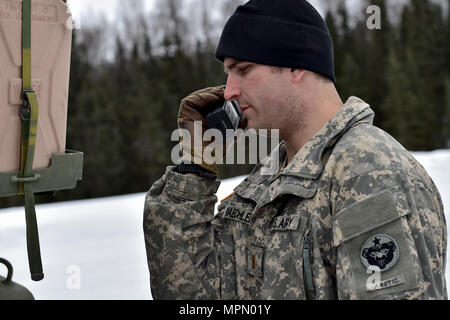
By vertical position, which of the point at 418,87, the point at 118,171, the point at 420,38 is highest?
the point at 420,38

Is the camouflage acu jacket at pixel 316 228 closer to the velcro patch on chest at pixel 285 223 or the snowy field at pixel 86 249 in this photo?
the velcro patch on chest at pixel 285 223

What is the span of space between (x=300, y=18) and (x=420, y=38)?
46.1 meters

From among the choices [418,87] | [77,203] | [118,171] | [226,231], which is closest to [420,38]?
[418,87]

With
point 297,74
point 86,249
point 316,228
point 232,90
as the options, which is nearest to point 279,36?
point 297,74

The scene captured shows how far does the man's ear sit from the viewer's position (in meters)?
2.30

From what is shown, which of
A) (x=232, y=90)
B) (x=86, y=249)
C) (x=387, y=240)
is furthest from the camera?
(x=86, y=249)

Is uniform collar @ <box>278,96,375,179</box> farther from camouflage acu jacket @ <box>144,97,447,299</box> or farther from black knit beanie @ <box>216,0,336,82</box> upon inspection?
black knit beanie @ <box>216,0,336,82</box>

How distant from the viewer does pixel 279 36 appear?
2.27 m

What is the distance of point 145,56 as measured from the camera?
4262 centimetres

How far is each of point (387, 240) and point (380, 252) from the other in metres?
0.04

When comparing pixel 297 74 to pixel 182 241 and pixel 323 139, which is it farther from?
pixel 182 241

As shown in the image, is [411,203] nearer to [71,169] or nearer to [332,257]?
[332,257]

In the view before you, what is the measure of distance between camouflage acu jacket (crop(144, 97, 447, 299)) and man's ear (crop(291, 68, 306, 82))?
19cm
